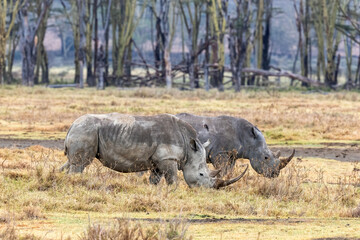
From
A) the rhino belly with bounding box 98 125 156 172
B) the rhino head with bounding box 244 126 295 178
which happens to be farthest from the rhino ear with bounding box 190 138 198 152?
the rhino head with bounding box 244 126 295 178

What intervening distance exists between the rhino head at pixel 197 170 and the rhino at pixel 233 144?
1.37m

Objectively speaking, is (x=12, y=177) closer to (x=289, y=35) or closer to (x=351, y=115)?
(x=351, y=115)

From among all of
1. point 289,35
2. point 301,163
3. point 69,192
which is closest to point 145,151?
point 69,192

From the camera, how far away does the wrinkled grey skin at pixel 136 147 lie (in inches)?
385

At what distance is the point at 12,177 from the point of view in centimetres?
1009

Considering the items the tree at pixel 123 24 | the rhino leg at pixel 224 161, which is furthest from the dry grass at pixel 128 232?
the tree at pixel 123 24

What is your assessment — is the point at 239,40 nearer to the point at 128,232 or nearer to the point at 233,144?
the point at 233,144

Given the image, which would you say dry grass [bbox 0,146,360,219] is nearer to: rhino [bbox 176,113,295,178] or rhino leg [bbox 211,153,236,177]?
rhino leg [bbox 211,153,236,177]

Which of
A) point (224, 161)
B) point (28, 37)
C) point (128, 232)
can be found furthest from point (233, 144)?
point (28, 37)

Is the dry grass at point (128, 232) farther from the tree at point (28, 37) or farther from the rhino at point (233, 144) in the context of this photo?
the tree at point (28, 37)

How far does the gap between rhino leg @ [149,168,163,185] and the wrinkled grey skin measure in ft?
0.09

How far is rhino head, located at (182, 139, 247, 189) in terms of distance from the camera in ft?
32.4

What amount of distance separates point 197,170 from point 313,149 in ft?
23.8

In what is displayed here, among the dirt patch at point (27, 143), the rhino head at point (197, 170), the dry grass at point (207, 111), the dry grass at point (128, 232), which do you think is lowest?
the dry grass at point (207, 111)
